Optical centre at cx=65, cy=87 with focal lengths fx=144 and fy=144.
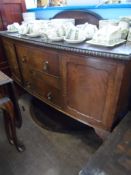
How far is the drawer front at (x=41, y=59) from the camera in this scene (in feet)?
3.77

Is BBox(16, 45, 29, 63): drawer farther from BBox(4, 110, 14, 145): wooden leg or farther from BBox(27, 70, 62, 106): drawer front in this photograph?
BBox(4, 110, 14, 145): wooden leg

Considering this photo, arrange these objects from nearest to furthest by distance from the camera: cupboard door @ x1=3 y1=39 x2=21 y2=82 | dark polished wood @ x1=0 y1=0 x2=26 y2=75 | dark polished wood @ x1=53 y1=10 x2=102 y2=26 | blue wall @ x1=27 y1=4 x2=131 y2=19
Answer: blue wall @ x1=27 y1=4 x2=131 y2=19 → dark polished wood @ x1=53 y1=10 x2=102 y2=26 → cupboard door @ x1=3 y1=39 x2=21 y2=82 → dark polished wood @ x1=0 y1=0 x2=26 y2=75

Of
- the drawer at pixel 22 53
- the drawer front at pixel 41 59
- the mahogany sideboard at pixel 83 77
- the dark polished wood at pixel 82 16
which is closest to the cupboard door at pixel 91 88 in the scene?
the mahogany sideboard at pixel 83 77

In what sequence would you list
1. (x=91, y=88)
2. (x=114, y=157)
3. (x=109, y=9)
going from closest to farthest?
(x=114, y=157)
(x=91, y=88)
(x=109, y=9)

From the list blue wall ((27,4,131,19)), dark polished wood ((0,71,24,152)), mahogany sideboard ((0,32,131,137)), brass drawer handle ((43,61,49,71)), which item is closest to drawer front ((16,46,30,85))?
mahogany sideboard ((0,32,131,137))

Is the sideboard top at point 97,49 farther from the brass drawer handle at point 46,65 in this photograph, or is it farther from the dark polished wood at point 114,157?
the dark polished wood at point 114,157

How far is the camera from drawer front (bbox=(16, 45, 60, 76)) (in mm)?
1149

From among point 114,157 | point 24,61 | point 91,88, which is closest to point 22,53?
point 24,61

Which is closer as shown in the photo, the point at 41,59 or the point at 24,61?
the point at 41,59

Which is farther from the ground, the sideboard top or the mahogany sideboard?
the sideboard top

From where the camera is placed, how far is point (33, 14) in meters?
1.89

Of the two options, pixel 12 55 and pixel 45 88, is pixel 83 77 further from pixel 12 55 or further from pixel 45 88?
pixel 12 55

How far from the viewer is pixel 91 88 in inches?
39.9

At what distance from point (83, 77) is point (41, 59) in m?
0.45
